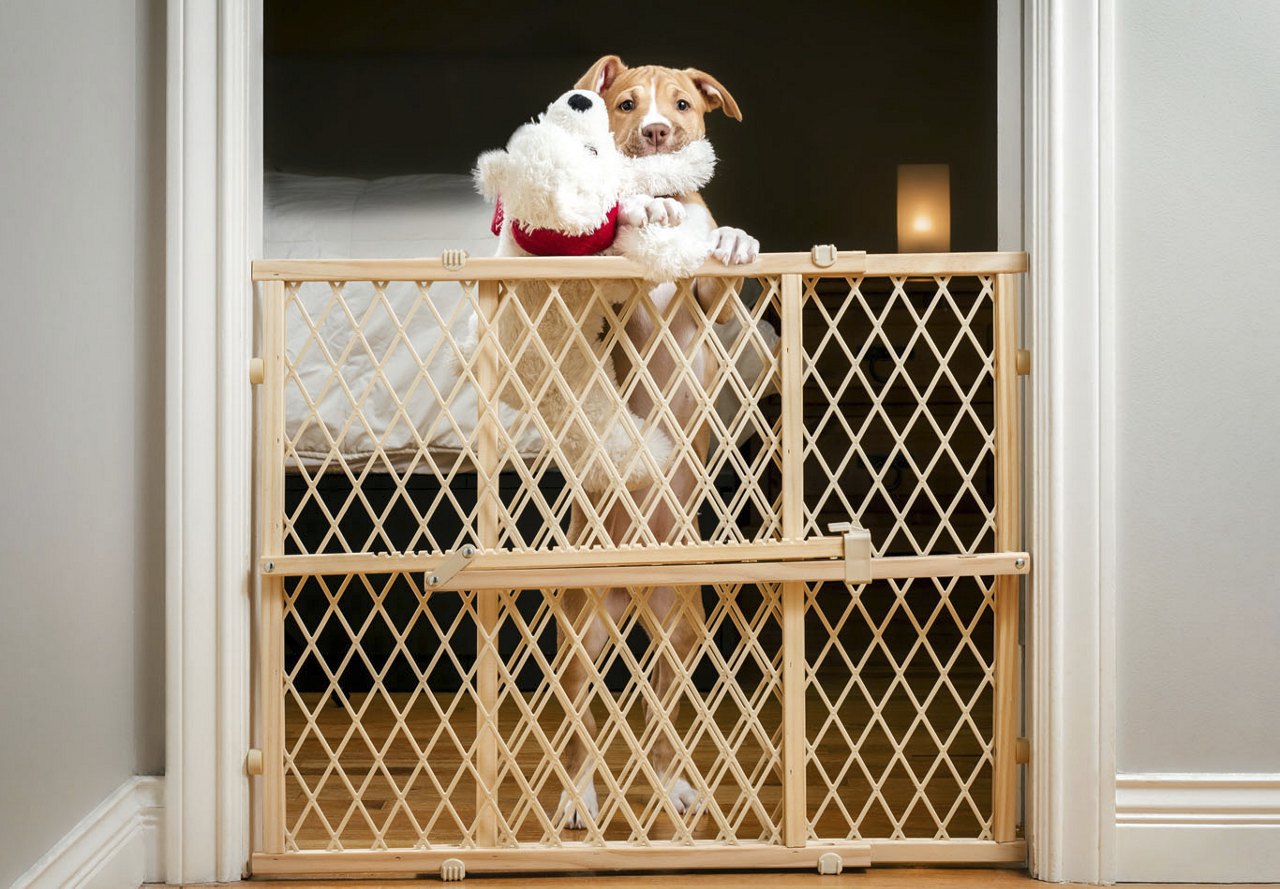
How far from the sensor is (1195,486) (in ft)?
4.75

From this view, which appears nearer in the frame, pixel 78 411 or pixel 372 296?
pixel 78 411

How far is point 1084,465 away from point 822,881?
684 mm

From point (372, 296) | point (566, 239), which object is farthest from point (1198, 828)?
point (372, 296)

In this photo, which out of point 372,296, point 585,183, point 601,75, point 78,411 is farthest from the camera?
point 372,296

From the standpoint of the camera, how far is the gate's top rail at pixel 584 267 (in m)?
1.43

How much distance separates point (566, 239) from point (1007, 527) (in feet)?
2.43

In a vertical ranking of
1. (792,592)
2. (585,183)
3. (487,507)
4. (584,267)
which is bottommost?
(792,592)

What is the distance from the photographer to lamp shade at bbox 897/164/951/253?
3.79 metres

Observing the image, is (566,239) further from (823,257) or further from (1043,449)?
(1043,449)

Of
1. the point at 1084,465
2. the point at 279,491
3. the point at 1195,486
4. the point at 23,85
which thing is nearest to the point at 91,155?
the point at 23,85

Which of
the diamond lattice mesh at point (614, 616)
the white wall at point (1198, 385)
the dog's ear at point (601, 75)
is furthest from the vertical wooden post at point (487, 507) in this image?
the white wall at point (1198, 385)

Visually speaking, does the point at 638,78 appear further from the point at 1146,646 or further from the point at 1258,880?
the point at 1258,880

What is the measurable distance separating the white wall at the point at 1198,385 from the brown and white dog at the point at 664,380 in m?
0.57

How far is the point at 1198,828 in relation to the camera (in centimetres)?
144
